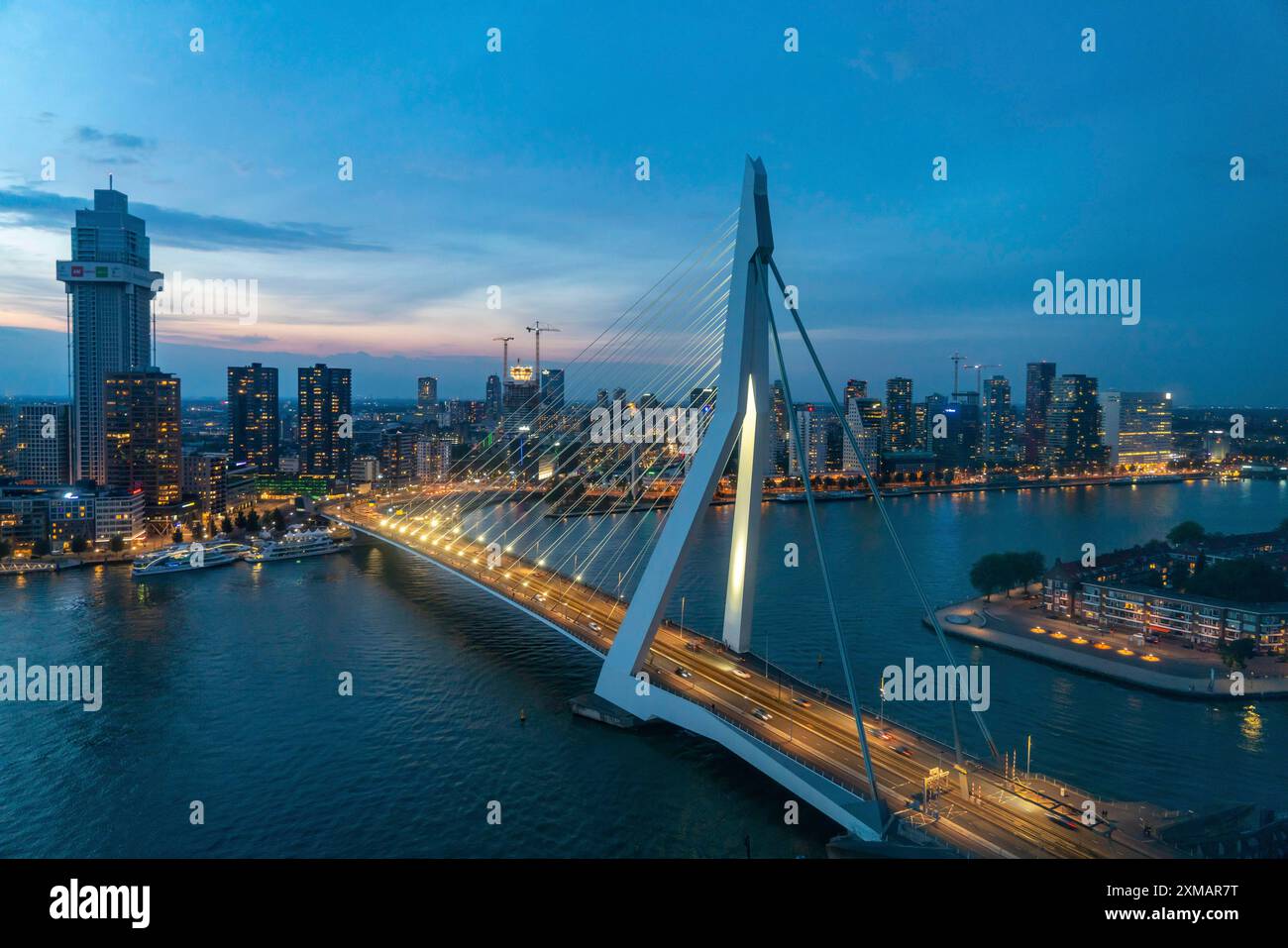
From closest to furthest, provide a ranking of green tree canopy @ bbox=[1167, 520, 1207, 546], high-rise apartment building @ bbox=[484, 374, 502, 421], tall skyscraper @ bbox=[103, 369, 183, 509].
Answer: green tree canopy @ bbox=[1167, 520, 1207, 546] → tall skyscraper @ bbox=[103, 369, 183, 509] → high-rise apartment building @ bbox=[484, 374, 502, 421]

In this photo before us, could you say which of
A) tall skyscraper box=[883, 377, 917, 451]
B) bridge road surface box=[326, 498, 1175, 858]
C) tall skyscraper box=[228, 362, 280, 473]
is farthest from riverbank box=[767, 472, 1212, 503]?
tall skyscraper box=[228, 362, 280, 473]

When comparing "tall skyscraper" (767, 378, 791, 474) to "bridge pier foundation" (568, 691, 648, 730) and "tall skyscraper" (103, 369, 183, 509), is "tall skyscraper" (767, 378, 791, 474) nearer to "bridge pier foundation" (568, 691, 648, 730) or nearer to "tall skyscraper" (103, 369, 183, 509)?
"tall skyscraper" (103, 369, 183, 509)

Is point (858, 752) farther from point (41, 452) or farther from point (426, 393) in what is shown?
point (426, 393)

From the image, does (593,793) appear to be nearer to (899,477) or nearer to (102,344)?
(899,477)

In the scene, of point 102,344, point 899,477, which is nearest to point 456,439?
point 102,344

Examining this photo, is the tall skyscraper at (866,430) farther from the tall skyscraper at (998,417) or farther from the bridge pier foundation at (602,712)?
the bridge pier foundation at (602,712)
